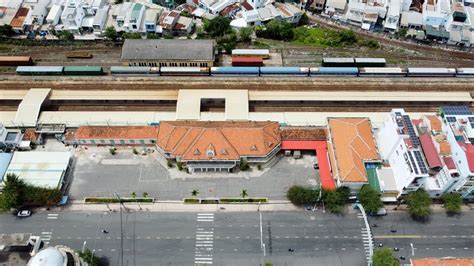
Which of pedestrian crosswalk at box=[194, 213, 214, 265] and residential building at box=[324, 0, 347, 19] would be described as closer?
pedestrian crosswalk at box=[194, 213, 214, 265]

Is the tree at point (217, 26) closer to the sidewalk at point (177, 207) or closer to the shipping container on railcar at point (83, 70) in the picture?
the shipping container on railcar at point (83, 70)

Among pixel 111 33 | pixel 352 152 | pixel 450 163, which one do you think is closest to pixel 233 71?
pixel 111 33

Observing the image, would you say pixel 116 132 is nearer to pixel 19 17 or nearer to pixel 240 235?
pixel 240 235

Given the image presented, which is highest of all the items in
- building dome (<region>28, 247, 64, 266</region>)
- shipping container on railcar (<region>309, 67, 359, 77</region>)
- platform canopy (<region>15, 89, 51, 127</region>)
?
shipping container on railcar (<region>309, 67, 359, 77</region>)

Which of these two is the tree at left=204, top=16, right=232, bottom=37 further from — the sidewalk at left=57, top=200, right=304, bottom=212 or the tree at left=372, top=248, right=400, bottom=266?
the tree at left=372, top=248, right=400, bottom=266

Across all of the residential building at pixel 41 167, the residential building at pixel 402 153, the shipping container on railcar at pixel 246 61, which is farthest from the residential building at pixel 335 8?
the residential building at pixel 41 167

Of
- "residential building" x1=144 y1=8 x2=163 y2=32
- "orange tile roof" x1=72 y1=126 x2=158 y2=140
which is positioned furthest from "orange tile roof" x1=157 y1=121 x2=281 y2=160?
"residential building" x1=144 y1=8 x2=163 y2=32

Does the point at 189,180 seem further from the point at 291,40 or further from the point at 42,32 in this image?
the point at 42,32
